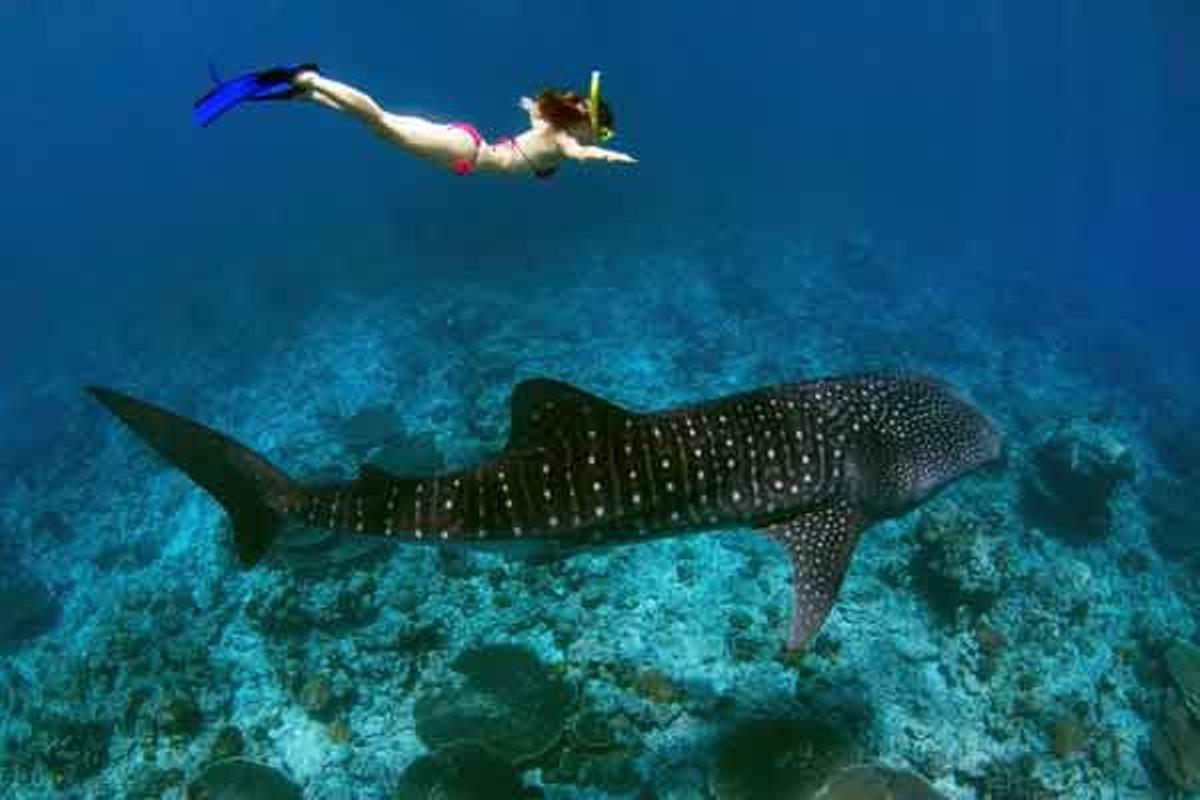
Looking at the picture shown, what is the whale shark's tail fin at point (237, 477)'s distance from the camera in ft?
17.7

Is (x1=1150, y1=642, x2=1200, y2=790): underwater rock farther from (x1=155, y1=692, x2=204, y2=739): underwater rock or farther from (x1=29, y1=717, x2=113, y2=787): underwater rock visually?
(x1=29, y1=717, x2=113, y2=787): underwater rock

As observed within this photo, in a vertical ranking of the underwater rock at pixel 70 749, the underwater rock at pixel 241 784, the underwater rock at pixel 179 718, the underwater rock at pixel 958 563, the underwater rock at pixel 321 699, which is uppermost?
the underwater rock at pixel 958 563

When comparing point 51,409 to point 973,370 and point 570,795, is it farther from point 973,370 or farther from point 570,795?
point 973,370

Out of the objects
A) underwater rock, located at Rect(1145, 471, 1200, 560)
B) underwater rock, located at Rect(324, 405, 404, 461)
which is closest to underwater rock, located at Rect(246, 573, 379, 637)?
underwater rock, located at Rect(324, 405, 404, 461)

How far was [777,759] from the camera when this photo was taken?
7773 millimetres

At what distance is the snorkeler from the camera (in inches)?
218

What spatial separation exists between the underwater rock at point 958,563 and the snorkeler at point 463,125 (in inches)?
296

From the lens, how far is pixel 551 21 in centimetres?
14225

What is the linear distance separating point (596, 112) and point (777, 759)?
6229 mm

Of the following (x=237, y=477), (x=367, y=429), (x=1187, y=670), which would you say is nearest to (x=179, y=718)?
(x=237, y=477)

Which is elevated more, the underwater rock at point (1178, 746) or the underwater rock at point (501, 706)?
the underwater rock at point (501, 706)

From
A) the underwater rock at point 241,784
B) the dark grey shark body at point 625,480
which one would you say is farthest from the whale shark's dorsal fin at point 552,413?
the underwater rock at point 241,784

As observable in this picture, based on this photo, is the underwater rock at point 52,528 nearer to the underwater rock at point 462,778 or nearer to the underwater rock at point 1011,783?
the underwater rock at point 462,778

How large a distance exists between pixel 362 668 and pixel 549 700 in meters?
2.55
